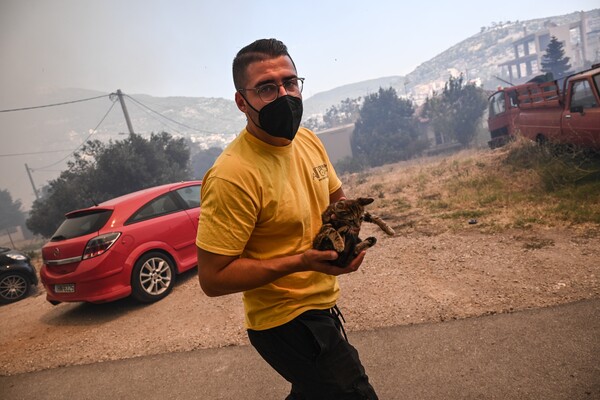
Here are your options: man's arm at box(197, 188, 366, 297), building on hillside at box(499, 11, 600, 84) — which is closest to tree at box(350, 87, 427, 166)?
man's arm at box(197, 188, 366, 297)

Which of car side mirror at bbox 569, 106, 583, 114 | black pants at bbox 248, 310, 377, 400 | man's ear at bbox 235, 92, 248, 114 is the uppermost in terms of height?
man's ear at bbox 235, 92, 248, 114

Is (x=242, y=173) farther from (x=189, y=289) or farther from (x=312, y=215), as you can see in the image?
(x=189, y=289)

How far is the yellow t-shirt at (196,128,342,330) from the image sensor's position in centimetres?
132

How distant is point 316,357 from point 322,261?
0.46m

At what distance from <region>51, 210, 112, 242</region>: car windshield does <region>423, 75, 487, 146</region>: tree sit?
111ft

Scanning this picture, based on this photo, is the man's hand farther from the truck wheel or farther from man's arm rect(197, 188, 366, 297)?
the truck wheel

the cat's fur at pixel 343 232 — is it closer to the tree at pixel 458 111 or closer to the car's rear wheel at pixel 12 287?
the car's rear wheel at pixel 12 287

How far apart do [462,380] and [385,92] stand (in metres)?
42.5

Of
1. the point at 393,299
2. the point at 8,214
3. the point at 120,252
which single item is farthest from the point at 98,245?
the point at 8,214

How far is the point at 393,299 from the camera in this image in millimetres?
3777

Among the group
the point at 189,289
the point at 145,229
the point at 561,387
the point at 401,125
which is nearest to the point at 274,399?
the point at 561,387

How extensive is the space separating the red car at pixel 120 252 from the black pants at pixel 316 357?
4011mm

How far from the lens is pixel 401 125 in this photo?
39.5m

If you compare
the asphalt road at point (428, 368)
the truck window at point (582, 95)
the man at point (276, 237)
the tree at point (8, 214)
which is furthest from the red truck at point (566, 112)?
the tree at point (8, 214)
